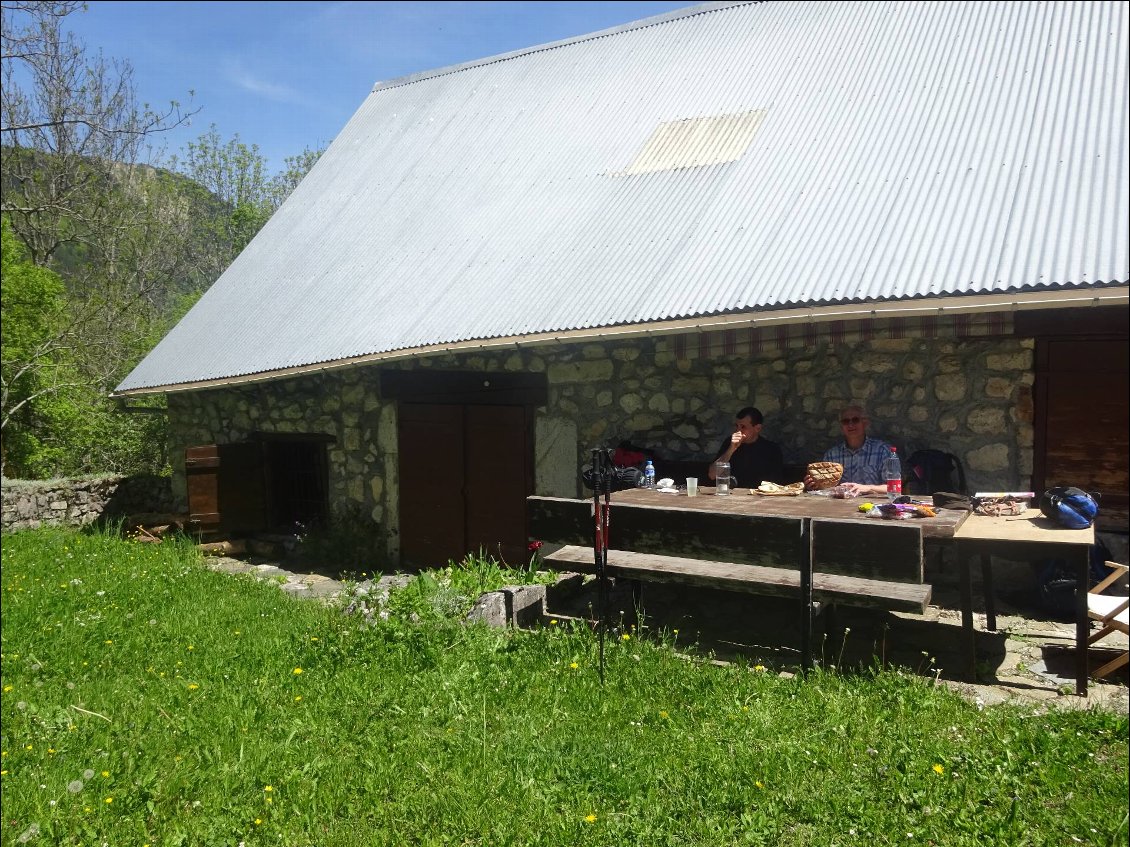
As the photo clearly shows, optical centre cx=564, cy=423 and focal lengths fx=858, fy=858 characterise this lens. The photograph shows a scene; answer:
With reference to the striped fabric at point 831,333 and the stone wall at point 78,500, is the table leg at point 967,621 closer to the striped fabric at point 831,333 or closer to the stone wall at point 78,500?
the striped fabric at point 831,333

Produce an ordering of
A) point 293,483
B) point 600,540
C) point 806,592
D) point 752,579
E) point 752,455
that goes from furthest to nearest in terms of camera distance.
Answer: point 293,483 < point 752,455 < point 600,540 < point 752,579 < point 806,592

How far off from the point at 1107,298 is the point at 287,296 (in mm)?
8830

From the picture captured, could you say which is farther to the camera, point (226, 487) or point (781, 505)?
point (226, 487)

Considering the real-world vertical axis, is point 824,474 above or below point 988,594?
above

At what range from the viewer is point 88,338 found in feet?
62.7

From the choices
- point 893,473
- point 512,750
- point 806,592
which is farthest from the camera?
point 893,473

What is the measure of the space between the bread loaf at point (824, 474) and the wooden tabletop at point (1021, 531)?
39.1 inches

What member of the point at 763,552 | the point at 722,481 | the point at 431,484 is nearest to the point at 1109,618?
the point at 763,552

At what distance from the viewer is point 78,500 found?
41.6 feet

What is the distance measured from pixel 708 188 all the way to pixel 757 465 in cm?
310

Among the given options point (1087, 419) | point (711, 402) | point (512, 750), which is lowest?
point (512, 750)

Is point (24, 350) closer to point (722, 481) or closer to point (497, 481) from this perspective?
point (497, 481)

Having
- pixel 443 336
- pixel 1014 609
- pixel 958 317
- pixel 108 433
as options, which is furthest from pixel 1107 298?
pixel 108 433

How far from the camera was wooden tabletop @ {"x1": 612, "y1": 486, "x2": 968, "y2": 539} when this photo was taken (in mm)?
4687
